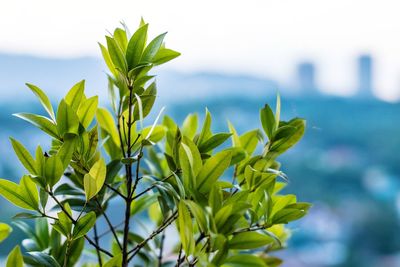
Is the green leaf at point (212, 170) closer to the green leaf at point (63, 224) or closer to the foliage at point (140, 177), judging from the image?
the foliage at point (140, 177)

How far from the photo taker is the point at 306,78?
2832 millimetres

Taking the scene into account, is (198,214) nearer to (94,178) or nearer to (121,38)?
(94,178)

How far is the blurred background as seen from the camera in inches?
71.4

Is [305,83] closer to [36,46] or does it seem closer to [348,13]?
[348,13]

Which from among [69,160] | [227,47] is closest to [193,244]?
[69,160]

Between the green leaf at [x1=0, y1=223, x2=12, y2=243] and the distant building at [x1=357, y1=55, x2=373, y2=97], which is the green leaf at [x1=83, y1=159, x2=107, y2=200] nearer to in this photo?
the green leaf at [x1=0, y1=223, x2=12, y2=243]

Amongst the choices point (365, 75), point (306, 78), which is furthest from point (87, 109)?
point (365, 75)

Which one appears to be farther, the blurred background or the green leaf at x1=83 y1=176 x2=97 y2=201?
the blurred background

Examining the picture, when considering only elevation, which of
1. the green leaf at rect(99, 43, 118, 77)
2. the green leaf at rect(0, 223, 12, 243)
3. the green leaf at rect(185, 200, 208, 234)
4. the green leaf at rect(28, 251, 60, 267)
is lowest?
the green leaf at rect(28, 251, 60, 267)

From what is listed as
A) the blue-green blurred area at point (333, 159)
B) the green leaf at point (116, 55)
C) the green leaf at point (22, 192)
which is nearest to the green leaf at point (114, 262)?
the green leaf at point (22, 192)

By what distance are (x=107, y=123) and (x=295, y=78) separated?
2.29 meters

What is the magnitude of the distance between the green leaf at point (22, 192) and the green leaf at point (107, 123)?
0.54 ft

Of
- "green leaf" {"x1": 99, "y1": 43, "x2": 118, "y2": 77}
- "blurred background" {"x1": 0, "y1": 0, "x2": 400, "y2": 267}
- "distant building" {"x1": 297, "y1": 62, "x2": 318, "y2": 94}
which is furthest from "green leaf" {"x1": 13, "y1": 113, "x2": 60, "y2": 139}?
"distant building" {"x1": 297, "y1": 62, "x2": 318, "y2": 94}

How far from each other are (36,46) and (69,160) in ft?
4.89
